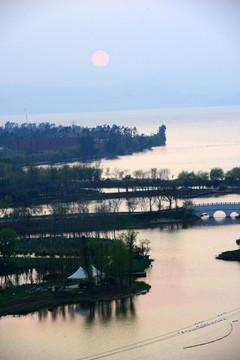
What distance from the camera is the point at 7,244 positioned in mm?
41938

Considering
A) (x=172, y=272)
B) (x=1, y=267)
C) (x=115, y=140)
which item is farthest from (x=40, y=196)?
(x=115, y=140)

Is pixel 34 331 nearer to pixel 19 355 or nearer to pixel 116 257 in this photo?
pixel 19 355

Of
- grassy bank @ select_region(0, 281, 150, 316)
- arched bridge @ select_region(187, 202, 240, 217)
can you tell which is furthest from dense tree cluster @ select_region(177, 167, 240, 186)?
grassy bank @ select_region(0, 281, 150, 316)

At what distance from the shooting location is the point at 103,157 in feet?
372

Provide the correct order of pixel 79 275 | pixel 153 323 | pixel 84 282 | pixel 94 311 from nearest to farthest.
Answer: pixel 153 323, pixel 94 311, pixel 84 282, pixel 79 275

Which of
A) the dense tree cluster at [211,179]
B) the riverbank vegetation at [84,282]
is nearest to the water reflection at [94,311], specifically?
the riverbank vegetation at [84,282]

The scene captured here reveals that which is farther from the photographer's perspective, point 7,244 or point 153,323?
point 7,244

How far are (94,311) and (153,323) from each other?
294 cm

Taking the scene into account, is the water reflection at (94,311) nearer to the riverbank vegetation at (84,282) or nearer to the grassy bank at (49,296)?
the grassy bank at (49,296)

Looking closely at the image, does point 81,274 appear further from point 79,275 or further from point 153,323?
point 153,323

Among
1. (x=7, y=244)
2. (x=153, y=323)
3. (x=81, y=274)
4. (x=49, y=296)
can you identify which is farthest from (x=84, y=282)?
(x=7, y=244)

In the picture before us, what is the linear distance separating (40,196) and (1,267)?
28.5 m

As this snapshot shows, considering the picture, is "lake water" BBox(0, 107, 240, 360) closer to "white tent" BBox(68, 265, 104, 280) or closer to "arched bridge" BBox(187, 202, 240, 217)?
"white tent" BBox(68, 265, 104, 280)

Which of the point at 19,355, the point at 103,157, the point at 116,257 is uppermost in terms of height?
the point at 103,157
